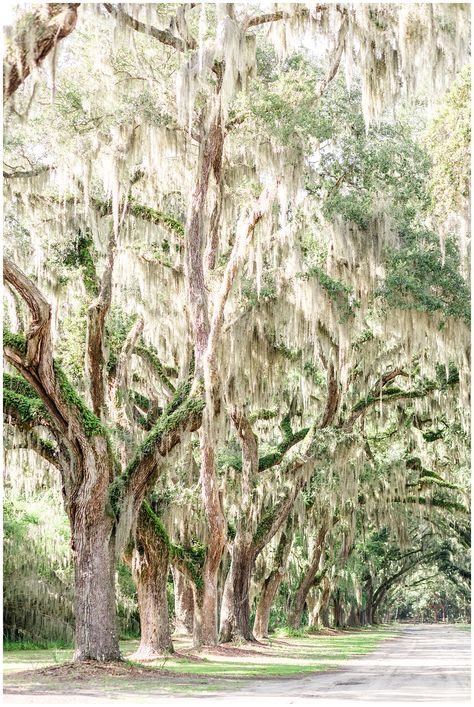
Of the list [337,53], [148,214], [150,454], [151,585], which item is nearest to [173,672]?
[151,585]

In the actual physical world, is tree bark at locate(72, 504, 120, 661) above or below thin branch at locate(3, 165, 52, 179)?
below

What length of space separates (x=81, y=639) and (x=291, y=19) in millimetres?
8562

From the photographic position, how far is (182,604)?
80.4ft

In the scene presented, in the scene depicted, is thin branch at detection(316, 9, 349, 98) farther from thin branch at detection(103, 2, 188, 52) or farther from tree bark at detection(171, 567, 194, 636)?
tree bark at detection(171, 567, 194, 636)

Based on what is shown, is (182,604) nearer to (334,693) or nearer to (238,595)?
(238,595)

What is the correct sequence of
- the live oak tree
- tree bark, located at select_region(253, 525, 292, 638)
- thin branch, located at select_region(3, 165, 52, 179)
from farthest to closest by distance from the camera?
tree bark, located at select_region(253, 525, 292, 638)
thin branch, located at select_region(3, 165, 52, 179)
the live oak tree

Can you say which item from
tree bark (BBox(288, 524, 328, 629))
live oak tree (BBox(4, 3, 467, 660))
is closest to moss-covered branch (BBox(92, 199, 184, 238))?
live oak tree (BBox(4, 3, 467, 660))

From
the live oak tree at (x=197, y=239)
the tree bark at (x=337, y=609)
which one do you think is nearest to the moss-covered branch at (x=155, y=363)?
the live oak tree at (x=197, y=239)

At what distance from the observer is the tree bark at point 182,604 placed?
23000 mm

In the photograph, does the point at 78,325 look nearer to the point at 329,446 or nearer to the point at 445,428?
the point at 329,446

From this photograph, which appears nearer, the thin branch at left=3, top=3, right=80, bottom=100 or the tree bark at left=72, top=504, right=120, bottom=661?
the thin branch at left=3, top=3, right=80, bottom=100

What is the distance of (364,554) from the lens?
120ft

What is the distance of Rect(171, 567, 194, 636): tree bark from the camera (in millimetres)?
23000

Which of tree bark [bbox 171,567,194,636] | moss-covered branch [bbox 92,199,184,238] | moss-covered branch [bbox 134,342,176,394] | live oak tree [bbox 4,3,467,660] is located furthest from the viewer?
tree bark [bbox 171,567,194,636]
